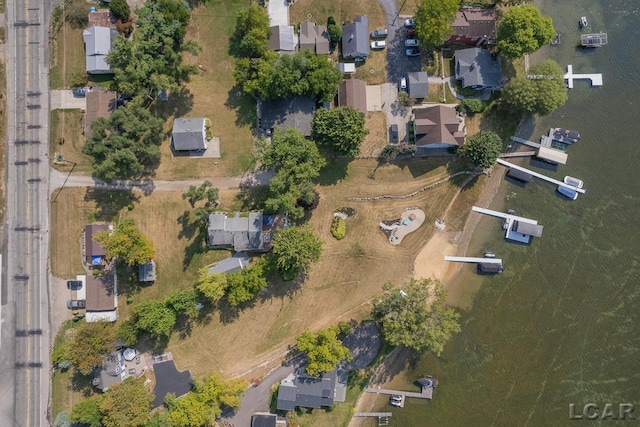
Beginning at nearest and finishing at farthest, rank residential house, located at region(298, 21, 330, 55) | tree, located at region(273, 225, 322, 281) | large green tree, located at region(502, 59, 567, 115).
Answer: tree, located at region(273, 225, 322, 281)
large green tree, located at region(502, 59, 567, 115)
residential house, located at region(298, 21, 330, 55)

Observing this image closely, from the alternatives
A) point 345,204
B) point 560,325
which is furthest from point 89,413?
point 560,325

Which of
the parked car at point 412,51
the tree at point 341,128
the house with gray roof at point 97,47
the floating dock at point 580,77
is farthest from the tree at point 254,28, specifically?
the floating dock at point 580,77

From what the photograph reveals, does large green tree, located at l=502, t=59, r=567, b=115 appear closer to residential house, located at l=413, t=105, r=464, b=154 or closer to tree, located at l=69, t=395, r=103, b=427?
residential house, located at l=413, t=105, r=464, b=154

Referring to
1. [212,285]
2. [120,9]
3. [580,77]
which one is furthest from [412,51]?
[212,285]

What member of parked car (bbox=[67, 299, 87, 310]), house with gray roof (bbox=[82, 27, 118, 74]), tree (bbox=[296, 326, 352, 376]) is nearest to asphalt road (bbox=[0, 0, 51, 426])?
parked car (bbox=[67, 299, 87, 310])

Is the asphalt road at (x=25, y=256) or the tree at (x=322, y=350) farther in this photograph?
the asphalt road at (x=25, y=256)

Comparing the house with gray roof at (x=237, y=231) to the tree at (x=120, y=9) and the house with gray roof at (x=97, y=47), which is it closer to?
the house with gray roof at (x=97, y=47)

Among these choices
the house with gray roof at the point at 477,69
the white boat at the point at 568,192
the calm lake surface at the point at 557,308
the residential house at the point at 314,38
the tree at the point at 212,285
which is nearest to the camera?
the tree at the point at 212,285

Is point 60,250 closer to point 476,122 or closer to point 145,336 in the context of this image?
point 145,336
